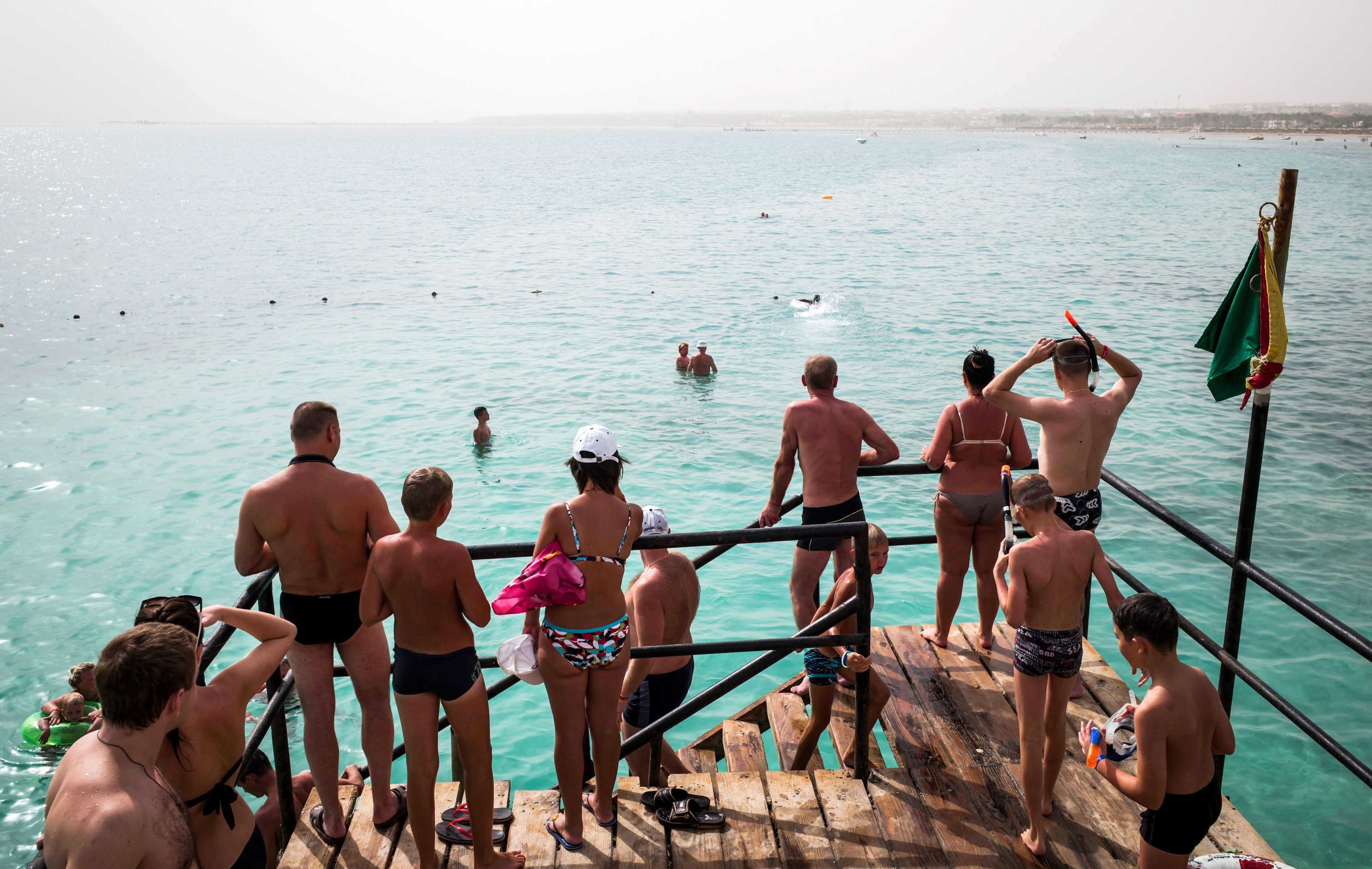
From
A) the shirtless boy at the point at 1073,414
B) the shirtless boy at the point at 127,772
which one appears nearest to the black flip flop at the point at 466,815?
the shirtless boy at the point at 127,772

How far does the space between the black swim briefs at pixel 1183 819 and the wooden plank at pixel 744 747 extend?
2604 mm

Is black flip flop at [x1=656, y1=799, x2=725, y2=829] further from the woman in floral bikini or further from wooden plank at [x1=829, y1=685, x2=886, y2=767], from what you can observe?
wooden plank at [x1=829, y1=685, x2=886, y2=767]

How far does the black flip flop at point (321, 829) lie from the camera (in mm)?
3998

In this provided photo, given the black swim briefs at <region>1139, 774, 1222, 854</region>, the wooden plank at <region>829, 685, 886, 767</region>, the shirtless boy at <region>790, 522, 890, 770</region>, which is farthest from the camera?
the wooden plank at <region>829, 685, 886, 767</region>

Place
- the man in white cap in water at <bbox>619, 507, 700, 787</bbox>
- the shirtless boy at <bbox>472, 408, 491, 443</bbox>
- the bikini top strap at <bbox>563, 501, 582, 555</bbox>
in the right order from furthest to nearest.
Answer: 1. the shirtless boy at <bbox>472, 408, 491, 443</bbox>
2. the man in white cap in water at <bbox>619, 507, 700, 787</bbox>
3. the bikini top strap at <bbox>563, 501, 582, 555</bbox>

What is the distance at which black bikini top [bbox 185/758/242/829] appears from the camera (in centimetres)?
301

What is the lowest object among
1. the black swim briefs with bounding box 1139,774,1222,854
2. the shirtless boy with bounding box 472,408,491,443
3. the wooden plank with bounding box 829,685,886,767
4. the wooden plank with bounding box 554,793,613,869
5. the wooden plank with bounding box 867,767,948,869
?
the shirtless boy with bounding box 472,408,491,443

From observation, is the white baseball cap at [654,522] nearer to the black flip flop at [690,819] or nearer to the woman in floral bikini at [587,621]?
the woman in floral bikini at [587,621]

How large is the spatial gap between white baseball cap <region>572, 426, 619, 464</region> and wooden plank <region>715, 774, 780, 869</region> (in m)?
1.77

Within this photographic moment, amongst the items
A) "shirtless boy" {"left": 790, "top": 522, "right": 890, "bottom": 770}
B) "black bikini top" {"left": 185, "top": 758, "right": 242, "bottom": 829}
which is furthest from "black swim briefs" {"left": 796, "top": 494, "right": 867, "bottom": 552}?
"black bikini top" {"left": 185, "top": 758, "right": 242, "bottom": 829}

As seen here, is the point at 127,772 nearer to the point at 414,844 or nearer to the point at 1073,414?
the point at 414,844

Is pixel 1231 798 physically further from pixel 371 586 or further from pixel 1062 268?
pixel 1062 268

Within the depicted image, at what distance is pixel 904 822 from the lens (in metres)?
4.13

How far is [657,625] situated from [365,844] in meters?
1.68
